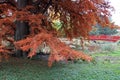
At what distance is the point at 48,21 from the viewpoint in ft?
27.3

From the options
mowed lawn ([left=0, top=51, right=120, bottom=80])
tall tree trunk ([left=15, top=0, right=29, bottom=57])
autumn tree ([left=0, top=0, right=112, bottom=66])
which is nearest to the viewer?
autumn tree ([left=0, top=0, right=112, bottom=66])

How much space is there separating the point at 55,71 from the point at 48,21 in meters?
1.86

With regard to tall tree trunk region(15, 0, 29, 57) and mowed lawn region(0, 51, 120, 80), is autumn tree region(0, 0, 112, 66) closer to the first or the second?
tall tree trunk region(15, 0, 29, 57)

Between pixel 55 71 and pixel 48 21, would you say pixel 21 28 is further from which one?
pixel 55 71

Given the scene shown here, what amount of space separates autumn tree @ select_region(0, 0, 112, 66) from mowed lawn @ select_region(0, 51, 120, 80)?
17.5 inches

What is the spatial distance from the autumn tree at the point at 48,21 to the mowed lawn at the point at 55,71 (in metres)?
0.45

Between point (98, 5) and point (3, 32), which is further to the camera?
point (98, 5)

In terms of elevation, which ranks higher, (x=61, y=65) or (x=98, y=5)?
(x=98, y=5)

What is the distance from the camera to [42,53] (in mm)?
8969

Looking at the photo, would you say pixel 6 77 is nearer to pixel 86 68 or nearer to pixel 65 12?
pixel 86 68

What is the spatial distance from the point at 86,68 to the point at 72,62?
864 millimetres

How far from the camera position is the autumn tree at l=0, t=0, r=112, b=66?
20.4 ft

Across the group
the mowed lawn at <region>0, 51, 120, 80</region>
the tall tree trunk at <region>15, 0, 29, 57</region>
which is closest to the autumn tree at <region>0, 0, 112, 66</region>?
the tall tree trunk at <region>15, 0, 29, 57</region>

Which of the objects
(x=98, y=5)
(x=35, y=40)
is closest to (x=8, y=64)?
(x=35, y=40)
